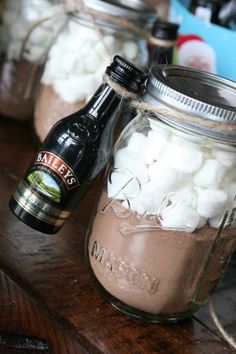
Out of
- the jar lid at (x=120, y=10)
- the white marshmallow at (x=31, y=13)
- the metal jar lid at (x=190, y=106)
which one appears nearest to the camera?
the metal jar lid at (x=190, y=106)

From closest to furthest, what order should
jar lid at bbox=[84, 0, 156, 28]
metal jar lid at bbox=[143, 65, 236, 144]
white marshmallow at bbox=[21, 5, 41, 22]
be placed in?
1. metal jar lid at bbox=[143, 65, 236, 144]
2. jar lid at bbox=[84, 0, 156, 28]
3. white marshmallow at bbox=[21, 5, 41, 22]

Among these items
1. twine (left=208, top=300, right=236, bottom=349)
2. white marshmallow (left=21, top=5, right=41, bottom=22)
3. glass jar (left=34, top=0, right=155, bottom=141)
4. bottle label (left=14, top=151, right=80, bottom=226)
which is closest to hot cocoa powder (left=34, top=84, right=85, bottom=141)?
glass jar (left=34, top=0, right=155, bottom=141)

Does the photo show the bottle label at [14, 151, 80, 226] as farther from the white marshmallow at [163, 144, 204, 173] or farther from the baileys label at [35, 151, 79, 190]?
the white marshmallow at [163, 144, 204, 173]

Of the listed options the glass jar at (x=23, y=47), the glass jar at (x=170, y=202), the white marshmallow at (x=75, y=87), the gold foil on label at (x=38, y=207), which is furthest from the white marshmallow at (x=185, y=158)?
the glass jar at (x=23, y=47)

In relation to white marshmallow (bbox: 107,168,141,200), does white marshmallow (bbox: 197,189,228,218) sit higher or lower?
higher

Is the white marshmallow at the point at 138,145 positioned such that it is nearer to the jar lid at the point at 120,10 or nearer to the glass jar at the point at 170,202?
the glass jar at the point at 170,202

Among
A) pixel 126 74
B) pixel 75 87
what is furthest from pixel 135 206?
pixel 75 87
